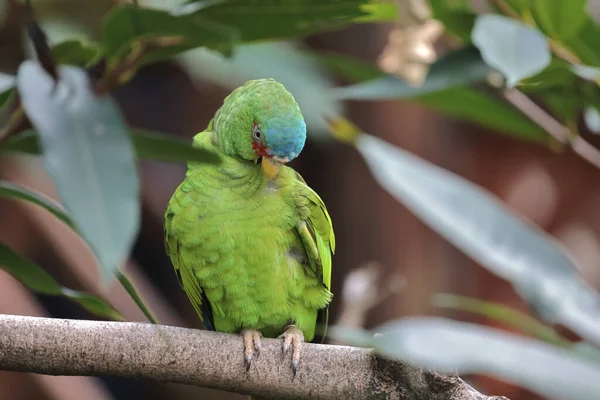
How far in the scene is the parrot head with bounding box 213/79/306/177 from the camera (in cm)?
123

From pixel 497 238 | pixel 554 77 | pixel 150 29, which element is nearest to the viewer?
pixel 150 29

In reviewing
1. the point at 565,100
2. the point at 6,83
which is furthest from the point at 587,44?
the point at 6,83

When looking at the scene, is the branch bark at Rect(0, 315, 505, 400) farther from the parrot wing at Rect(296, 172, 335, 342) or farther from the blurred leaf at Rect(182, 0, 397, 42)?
the blurred leaf at Rect(182, 0, 397, 42)

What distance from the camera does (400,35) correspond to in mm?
1585

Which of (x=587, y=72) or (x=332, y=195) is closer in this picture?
(x=587, y=72)

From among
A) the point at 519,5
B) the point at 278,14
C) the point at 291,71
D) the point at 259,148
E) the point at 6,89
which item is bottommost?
the point at 6,89

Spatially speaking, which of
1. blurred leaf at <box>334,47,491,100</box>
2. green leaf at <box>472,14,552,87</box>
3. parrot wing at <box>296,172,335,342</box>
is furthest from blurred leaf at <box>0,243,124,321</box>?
green leaf at <box>472,14,552,87</box>

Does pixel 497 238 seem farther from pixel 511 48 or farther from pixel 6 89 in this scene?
pixel 6 89

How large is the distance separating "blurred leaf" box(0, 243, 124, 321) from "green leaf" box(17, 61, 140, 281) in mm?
365

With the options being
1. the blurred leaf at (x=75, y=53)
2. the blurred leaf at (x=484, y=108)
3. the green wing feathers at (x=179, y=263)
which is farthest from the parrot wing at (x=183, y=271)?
the blurred leaf at (x=484, y=108)

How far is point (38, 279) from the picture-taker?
4.01ft

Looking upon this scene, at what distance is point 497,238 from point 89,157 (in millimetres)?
946

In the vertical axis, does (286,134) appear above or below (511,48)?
below

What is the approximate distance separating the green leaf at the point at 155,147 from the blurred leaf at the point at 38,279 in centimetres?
20
